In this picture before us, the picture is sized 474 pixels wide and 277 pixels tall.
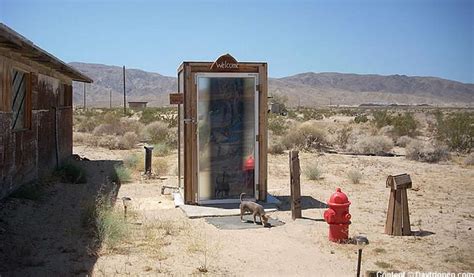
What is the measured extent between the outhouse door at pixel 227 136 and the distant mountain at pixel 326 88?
4829 inches

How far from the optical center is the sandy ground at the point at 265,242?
6684 millimetres

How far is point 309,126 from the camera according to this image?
24.9m

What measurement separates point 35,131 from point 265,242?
283 inches

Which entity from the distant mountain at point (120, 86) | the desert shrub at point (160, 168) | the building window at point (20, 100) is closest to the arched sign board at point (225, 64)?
the building window at point (20, 100)

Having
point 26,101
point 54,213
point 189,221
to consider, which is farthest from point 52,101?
point 189,221

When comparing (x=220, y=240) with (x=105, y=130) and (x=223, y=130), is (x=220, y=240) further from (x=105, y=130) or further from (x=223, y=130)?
(x=105, y=130)

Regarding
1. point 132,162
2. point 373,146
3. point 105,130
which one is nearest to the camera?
point 132,162

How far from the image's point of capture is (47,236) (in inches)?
317

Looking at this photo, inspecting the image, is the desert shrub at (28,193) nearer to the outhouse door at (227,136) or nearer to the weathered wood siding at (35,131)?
the weathered wood siding at (35,131)

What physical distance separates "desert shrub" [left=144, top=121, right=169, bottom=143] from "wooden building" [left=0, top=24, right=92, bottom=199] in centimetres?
927

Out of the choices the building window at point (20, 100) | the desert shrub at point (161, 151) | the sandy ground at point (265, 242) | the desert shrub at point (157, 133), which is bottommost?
the sandy ground at point (265, 242)

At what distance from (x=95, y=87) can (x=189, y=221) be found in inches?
5961

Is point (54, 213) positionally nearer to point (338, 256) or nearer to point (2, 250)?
point (2, 250)

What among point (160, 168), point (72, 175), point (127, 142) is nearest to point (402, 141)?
point (127, 142)
